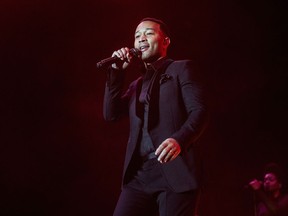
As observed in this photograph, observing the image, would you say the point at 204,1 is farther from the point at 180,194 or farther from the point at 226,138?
the point at 180,194

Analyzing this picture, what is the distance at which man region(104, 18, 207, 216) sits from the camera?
1.84 m

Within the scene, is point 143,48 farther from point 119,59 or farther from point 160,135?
point 160,135

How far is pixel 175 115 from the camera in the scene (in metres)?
1.99

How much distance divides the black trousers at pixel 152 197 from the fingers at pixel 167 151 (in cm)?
26

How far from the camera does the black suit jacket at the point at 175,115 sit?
1842mm

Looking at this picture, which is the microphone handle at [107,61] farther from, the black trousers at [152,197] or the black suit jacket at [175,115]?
the black trousers at [152,197]

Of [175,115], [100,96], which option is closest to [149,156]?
[175,115]

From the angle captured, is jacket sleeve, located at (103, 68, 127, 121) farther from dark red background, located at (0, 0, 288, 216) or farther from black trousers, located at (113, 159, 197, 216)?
dark red background, located at (0, 0, 288, 216)

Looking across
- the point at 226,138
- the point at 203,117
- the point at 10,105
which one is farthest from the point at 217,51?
the point at 203,117

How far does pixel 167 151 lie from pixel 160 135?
291 millimetres

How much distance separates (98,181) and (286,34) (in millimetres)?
3024

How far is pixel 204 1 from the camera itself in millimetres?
4812

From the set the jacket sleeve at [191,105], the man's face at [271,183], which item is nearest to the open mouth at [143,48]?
the jacket sleeve at [191,105]

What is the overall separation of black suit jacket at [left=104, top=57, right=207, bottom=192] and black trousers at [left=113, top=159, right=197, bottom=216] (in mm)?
46
